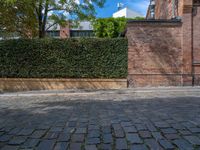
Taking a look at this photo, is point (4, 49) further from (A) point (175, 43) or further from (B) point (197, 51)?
(B) point (197, 51)

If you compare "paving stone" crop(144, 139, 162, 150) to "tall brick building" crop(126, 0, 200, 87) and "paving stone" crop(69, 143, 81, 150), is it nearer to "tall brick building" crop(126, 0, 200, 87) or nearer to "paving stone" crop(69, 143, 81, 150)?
"paving stone" crop(69, 143, 81, 150)

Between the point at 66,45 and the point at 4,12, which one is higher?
the point at 4,12

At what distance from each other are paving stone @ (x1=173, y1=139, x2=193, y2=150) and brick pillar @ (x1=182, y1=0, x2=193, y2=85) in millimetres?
11878

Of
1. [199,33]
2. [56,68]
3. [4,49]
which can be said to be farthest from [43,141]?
[199,33]

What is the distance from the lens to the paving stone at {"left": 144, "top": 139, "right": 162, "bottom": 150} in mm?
4623

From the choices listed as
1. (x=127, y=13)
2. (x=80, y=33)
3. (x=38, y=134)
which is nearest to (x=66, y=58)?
(x=38, y=134)

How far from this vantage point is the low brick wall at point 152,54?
16266 mm

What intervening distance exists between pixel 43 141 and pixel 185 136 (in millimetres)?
2750

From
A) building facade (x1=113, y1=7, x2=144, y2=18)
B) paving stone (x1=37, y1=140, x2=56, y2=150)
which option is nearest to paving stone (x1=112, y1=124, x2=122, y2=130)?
paving stone (x1=37, y1=140, x2=56, y2=150)

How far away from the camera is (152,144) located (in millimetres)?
4820

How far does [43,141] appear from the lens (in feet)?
16.8

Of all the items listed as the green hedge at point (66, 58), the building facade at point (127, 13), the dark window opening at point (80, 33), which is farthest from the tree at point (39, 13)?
the building facade at point (127, 13)

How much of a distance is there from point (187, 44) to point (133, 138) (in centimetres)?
1238

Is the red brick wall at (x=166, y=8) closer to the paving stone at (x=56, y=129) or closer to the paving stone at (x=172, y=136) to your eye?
the paving stone at (x=172, y=136)
